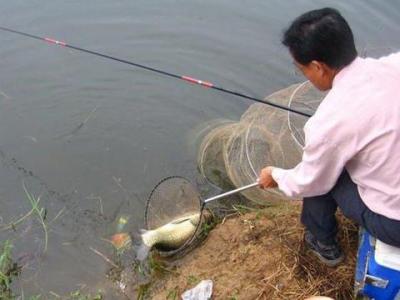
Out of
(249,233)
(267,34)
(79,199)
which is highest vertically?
(267,34)

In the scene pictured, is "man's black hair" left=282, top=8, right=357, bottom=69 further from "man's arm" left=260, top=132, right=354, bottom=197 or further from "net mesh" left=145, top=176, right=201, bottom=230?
"net mesh" left=145, top=176, right=201, bottom=230

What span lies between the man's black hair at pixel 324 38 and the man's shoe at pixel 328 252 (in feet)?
3.79

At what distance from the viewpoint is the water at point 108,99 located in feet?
12.9

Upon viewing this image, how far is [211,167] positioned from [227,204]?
46 centimetres

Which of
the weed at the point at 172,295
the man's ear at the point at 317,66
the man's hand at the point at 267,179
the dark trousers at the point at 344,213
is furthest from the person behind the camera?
the weed at the point at 172,295

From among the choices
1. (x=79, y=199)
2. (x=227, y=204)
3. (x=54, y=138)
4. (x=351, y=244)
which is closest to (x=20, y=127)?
(x=54, y=138)

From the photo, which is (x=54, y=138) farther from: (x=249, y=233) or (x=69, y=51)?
(x=249, y=233)

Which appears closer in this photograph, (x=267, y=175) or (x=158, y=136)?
(x=267, y=175)

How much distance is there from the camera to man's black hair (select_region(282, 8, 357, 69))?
2143mm

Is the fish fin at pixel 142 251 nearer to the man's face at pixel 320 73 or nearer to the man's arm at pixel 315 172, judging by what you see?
the man's arm at pixel 315 172

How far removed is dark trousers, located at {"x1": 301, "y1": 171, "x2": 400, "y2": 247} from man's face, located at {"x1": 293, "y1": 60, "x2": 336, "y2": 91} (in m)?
0.48

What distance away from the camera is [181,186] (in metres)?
3.59

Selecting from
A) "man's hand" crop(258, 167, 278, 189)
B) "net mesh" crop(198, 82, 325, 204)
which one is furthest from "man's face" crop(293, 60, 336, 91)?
"net mesh" crop(198, 82, 325, 204)

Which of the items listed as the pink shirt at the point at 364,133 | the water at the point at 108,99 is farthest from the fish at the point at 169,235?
the pink shirt at the point at 364,133
